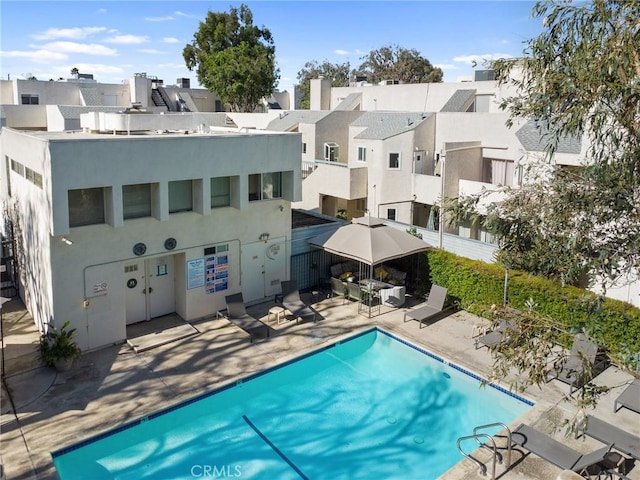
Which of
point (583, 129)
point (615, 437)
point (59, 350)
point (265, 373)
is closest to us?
point (583, 129)

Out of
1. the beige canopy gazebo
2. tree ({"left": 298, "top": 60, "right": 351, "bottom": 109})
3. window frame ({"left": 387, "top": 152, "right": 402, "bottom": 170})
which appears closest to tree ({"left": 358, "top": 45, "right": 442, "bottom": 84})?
tree ({"left": 298, "top": 60, "right": 351, "bottom": 109})

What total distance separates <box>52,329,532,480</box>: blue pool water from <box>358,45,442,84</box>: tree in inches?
2983

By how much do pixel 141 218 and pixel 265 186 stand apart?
5.16 metres

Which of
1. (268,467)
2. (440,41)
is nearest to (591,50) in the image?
(268,467)

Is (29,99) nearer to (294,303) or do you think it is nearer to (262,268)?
(262,268)

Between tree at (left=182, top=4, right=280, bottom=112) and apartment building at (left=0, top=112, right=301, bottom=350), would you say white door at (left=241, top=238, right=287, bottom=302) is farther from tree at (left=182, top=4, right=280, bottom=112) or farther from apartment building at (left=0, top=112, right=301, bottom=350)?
tree at (left=182, top=4, right=280, bottom=112)

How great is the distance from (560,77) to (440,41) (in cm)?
1710

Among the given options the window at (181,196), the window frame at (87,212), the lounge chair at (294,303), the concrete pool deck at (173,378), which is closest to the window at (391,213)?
the concrete pool deck at (173,378)

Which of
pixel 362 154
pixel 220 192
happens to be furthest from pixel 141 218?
pixel 362 154

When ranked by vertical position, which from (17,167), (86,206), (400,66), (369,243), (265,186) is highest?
(400,66)

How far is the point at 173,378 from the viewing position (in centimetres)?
1552

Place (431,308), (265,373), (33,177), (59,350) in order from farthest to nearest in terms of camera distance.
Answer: (431,308)
(33,177)
(265,373)
(59,350)

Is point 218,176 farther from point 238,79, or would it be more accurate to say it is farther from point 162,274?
point 238,79

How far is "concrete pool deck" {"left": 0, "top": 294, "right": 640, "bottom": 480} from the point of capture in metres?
12.4
